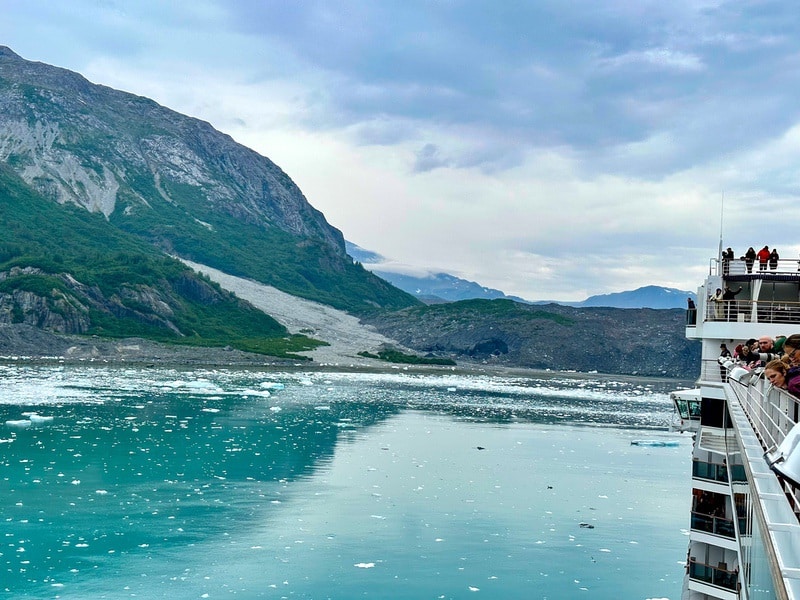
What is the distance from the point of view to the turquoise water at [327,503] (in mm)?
21172

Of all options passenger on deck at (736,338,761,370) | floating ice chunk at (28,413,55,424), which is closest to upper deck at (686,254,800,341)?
passenger on deck at (736,338,761,370)

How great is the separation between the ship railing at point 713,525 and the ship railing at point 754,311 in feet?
14.1

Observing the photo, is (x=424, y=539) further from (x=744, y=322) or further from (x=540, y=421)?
(x=540, y=421)

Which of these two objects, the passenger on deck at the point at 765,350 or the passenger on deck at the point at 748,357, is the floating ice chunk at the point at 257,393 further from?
the passenger on deck at the point at 765,350

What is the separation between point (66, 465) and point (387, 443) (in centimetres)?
1733

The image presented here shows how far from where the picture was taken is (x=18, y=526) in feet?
79.5

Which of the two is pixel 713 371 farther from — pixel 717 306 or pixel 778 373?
pixel 778 373

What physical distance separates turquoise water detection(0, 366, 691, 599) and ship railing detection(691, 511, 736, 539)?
196 inches

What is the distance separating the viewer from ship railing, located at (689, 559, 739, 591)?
54.4 feet

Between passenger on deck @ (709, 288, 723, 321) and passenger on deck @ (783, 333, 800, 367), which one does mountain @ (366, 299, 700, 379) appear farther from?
passenger on deck @ (783, 333, 800, 367)

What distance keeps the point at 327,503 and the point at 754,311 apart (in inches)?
675

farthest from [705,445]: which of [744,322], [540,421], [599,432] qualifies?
[540,421]

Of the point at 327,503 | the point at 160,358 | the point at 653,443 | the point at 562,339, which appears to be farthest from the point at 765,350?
the point at 562,339

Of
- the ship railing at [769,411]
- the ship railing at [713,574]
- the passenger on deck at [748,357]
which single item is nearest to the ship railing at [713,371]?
the passenger on deck at [748,357]
